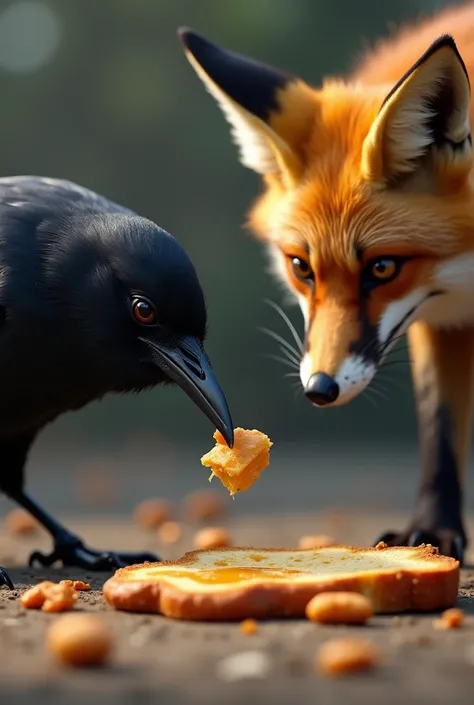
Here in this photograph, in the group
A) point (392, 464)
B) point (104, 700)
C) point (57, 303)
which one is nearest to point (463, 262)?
point (57, 303)

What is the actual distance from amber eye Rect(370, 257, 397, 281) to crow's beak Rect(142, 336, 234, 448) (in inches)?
32.3

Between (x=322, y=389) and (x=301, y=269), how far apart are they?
0.71 meters

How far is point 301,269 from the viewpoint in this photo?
4.38 metres

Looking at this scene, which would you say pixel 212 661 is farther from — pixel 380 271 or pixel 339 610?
pixel 380 271

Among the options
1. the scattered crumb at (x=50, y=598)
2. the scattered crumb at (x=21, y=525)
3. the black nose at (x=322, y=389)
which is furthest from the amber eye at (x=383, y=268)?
the scattered crumb at (x=21, y=525)

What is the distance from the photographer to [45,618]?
3150 millimetres

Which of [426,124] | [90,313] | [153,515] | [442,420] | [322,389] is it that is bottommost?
[153,515]

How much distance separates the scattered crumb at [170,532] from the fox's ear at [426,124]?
7.25 feet

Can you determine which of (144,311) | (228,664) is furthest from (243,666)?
(144,311)

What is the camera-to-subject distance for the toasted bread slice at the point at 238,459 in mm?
3607

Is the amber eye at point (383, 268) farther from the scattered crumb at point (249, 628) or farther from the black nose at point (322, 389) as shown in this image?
the scattered crumb at point (249, 628)

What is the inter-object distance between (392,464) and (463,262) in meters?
6.84

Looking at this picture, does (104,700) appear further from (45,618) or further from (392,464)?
(392,464)

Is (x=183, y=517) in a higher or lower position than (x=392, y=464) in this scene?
higher
